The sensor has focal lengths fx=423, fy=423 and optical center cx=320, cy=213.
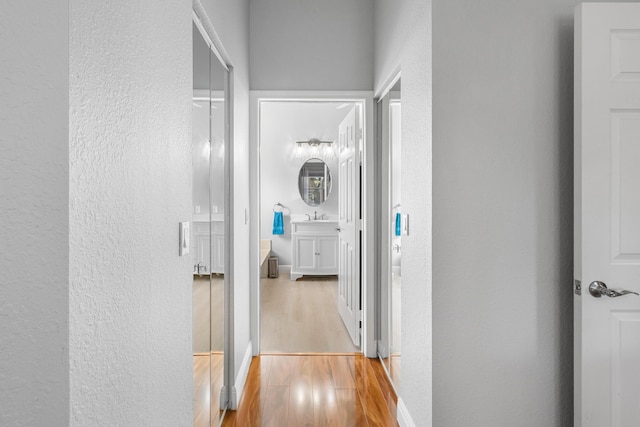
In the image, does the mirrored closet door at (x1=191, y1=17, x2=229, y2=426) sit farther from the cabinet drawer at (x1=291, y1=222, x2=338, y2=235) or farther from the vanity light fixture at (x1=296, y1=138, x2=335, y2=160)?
the vanity light fixture at (x1=296, y1=138, x2=335, y2=160)

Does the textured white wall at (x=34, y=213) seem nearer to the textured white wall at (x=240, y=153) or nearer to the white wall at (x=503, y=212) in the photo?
the white wall at (x=503, y=212)

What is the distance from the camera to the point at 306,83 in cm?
326

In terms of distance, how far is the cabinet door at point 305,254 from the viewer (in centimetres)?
629

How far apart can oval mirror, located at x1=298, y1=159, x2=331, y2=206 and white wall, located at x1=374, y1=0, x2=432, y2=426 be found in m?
4.32

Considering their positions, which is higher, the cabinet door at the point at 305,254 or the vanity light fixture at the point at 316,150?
the vanity light fixture at the point at 316,150

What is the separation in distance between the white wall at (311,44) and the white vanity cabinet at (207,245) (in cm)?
149

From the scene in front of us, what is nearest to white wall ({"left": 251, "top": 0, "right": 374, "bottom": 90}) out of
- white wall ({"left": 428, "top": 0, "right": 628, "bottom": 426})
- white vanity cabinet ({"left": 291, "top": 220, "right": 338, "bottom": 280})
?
white wall ({"left": 428, "top": 0, "right": 628, "bottom": 426})

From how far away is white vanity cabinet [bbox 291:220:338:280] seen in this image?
6234 mm

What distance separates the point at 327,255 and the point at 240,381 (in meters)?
3.68

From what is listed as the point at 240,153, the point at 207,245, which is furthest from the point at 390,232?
the point at 207,245

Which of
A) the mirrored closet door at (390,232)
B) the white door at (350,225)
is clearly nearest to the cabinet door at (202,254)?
the mirrored closet door at (390,232)

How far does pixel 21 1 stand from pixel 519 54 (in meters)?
1.79

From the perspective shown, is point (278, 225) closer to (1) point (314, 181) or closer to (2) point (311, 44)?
(1) point (314, 181)

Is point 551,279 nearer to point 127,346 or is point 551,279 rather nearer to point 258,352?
point 127,346
